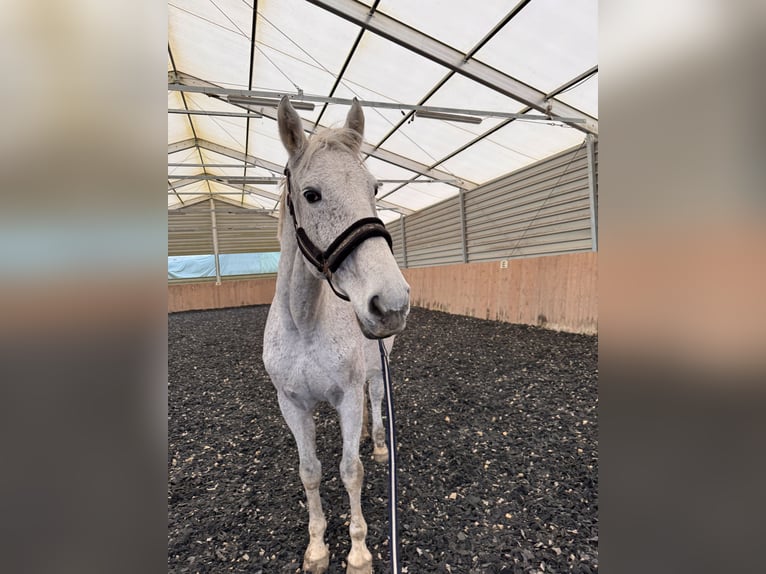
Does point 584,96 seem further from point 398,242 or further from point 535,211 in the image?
point 398,242

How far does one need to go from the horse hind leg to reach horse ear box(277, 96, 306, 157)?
1.02 metres

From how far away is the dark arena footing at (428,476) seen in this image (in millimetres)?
1522

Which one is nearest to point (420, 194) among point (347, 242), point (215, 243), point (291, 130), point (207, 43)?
point (207, 43)

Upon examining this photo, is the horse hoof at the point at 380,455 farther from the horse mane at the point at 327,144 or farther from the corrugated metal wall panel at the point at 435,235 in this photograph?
the corrugated metal wall panel at the point at 435,235

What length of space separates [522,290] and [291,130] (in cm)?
597

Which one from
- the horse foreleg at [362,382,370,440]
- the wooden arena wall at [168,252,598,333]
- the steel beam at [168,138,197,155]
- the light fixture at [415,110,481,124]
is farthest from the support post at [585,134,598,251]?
the steel beam at [168,138,197,155]

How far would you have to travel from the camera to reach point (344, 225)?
105cm

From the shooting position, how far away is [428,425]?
2.69 m

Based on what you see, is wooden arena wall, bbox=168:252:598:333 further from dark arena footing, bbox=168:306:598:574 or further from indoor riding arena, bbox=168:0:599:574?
dark arena footing, bbox=168:306:598:574

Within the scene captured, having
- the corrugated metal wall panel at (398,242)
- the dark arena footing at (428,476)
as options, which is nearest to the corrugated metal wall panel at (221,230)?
the corrugated metal wall panel at (398,242)

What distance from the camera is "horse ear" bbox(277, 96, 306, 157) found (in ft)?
3.89

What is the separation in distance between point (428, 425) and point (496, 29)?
4.93 metres

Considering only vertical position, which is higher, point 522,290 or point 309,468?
point 522,290
